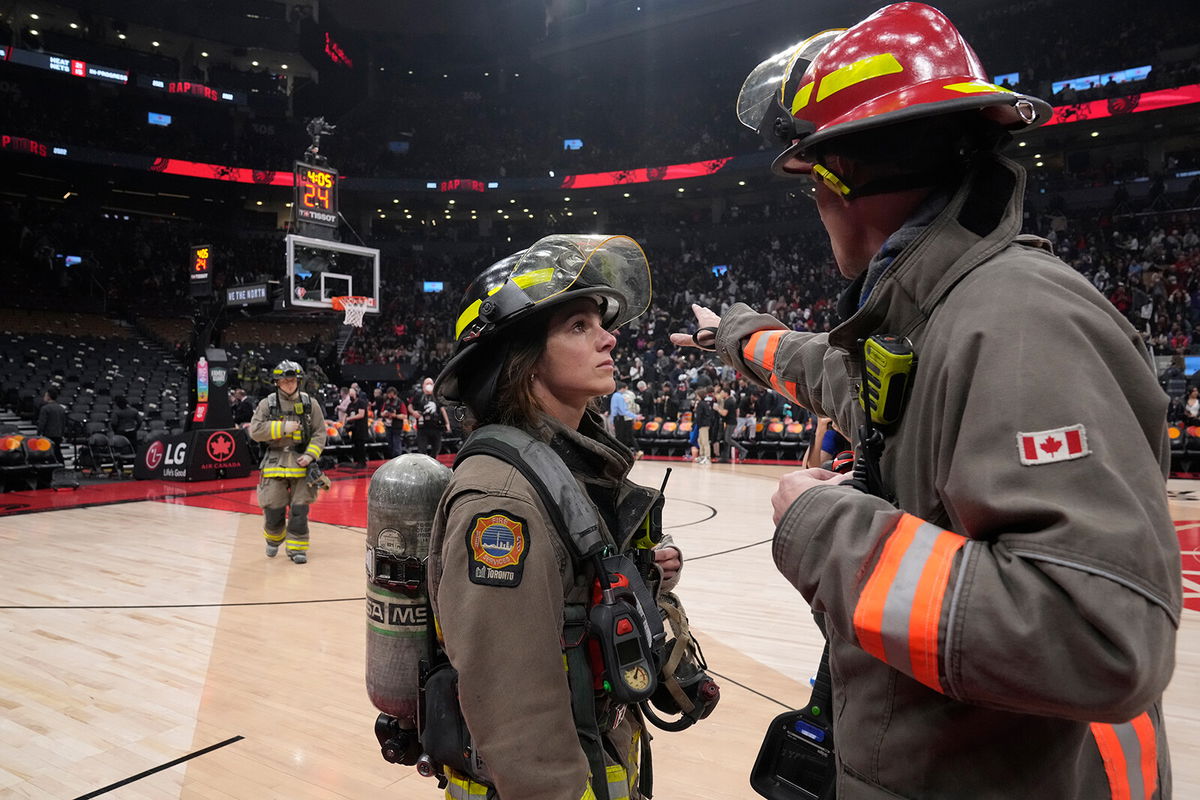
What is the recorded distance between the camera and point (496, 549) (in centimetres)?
133

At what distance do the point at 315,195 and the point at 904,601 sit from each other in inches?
753

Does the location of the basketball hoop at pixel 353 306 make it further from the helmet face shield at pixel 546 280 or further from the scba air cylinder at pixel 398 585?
the scba air cylinder at pixel 398 585

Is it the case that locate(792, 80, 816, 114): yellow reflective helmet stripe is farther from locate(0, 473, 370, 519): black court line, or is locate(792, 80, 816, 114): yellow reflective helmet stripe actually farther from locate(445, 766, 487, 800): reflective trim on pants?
locate(0, 473, 370, 519): black court line

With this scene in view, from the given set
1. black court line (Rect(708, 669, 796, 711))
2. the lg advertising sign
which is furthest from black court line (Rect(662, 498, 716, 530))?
the lg advertising sign

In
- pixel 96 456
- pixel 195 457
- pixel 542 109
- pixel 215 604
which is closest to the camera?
pixel 215 604

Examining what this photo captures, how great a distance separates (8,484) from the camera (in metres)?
11.3

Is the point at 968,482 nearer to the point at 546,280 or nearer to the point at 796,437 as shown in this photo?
the point at 546,280

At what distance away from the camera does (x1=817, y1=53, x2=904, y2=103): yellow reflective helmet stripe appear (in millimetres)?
1123

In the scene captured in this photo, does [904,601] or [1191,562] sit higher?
[904,601]

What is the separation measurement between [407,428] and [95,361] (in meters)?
13.8

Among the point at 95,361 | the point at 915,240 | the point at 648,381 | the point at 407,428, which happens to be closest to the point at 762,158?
the point at 648,381

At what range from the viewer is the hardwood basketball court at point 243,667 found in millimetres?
3076

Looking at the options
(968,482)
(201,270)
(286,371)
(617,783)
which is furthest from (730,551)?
(201,270)

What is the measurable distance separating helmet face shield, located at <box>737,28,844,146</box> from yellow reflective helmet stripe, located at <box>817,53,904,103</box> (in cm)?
9
